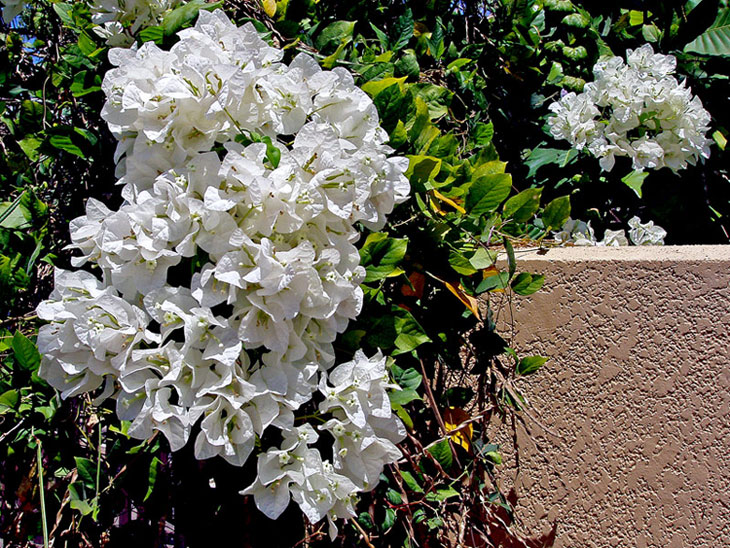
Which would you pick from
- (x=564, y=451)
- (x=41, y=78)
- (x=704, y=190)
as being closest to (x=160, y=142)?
(x=41, y=78)

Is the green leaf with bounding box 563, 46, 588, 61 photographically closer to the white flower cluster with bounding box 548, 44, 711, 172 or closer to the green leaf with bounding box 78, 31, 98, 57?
the white flower cluster with bounding box 548, 44, 711, 172

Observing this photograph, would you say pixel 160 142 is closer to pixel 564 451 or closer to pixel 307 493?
pixel 307 493

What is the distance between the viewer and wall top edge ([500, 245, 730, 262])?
1.57 m

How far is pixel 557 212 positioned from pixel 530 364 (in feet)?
1.33

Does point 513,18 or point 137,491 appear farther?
point 513,18

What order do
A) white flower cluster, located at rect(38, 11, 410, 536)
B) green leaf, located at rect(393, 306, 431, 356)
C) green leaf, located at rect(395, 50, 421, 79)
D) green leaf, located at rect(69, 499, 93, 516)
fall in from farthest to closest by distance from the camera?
green leaf, located at rect(395, 50, 421, 79) < green leaf, located at rect(393, 306, 431, 356) < green leaf, located at rect(69, 499, 93, 516) < white flower cluster, located at rect(38, 11, 410, 536)

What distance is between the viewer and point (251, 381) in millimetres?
827

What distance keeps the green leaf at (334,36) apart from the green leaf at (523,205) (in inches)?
19.8

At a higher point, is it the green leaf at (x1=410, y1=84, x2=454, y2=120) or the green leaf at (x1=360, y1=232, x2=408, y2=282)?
the green leaf at (x1=410, y1=84, x2=454, y2=120)

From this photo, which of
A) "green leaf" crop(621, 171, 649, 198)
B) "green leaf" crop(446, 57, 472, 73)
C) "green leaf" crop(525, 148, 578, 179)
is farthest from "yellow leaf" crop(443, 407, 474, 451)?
"green leaf" crop(525, 148, 578, 179)

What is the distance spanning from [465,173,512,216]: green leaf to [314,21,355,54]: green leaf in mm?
437

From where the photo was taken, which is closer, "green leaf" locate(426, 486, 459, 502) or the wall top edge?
"green leaf" locate(426, 486, 459, 502)

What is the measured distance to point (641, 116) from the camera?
6.68ft

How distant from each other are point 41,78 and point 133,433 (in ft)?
3.42
